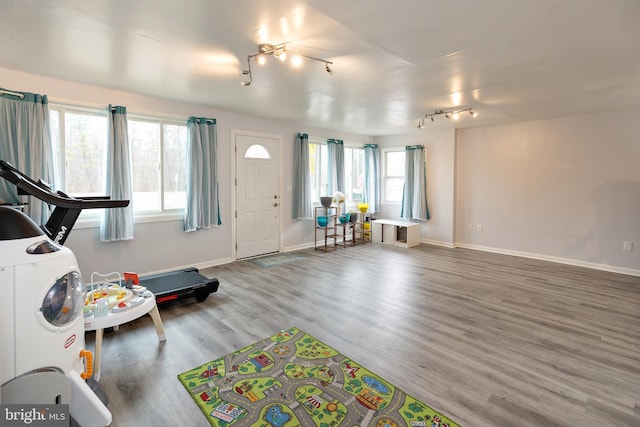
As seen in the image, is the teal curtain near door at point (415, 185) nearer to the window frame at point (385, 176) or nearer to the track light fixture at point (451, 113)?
the window frame at point (385, 176)

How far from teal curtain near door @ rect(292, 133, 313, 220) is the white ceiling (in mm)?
1699

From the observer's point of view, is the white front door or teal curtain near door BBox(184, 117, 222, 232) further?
the white front door

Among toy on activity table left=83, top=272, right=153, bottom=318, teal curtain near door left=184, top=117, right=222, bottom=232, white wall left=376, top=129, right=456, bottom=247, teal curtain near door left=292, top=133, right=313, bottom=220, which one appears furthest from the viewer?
white wall left=376, top=129, right=456, bottom=247

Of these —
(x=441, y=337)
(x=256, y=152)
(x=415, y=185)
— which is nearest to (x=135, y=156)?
(x=256, y=152)

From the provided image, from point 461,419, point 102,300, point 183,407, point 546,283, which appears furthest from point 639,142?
point 102,300

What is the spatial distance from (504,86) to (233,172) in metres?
3.82

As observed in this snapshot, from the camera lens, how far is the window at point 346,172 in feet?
21.1

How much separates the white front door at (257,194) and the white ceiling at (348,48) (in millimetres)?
1239

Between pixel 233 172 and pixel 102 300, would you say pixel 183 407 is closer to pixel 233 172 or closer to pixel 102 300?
pixel 102 300

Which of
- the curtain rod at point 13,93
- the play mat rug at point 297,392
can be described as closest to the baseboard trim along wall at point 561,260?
the play mat rug at point 297,392

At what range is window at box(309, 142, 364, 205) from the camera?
644cm

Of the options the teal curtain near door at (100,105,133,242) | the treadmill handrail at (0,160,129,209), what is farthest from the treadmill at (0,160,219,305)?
the teal curtain near door at (100,105,133,242)

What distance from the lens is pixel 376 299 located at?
362cm

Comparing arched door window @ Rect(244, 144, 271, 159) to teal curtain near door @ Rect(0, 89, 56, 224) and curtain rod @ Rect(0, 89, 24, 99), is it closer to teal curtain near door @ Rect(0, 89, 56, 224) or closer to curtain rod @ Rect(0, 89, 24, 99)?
teal curtain near door @ Rect(0, 89, 56, 224)
